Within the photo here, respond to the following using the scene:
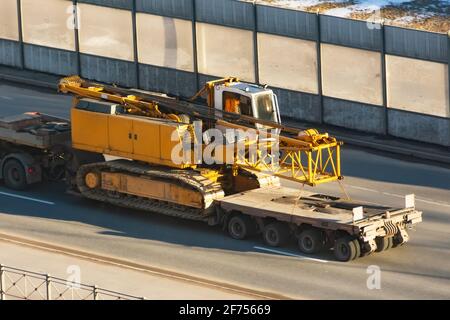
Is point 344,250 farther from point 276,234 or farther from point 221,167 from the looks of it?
point 221,167

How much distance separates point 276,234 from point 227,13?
15090mm

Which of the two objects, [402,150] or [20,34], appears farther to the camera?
[20,34]

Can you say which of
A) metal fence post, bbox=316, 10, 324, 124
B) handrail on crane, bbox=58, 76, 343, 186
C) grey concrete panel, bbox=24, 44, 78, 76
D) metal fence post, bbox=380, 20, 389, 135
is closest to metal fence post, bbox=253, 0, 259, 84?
metal fence post, bbox=316, 10, 324, 124

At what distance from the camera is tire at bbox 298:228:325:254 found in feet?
114

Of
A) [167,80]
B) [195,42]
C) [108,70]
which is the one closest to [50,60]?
[108,70]

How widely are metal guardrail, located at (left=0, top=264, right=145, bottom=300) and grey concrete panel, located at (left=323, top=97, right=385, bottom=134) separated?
56.4ft

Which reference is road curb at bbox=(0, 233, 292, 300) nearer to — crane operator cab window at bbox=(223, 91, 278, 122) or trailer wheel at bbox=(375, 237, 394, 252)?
trailer wheel at bbox=(375, 237, 394, 252)

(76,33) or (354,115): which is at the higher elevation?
(76,33)

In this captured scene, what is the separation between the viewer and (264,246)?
35656mm

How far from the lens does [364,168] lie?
42.9m

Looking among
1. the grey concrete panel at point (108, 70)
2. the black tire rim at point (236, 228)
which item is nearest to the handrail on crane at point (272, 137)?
the black tire rim at point (236, 228)

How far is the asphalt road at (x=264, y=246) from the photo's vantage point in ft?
108

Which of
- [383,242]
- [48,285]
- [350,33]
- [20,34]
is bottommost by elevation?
[383,242]

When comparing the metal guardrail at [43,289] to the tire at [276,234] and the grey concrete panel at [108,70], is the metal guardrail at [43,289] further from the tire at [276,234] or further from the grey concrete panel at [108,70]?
the grey concrete panel at [108,70]
